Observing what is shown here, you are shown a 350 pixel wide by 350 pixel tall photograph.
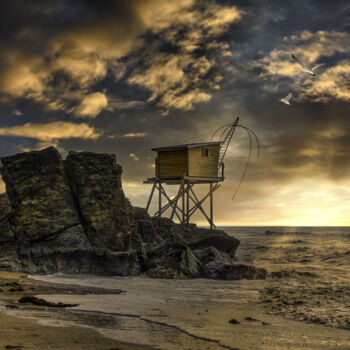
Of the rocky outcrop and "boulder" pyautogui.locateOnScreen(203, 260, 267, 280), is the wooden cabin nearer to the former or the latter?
the rocky outcrop

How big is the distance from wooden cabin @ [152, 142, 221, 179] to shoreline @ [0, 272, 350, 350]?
2003 cm

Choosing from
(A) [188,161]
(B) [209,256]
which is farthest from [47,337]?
(A) [188,161]

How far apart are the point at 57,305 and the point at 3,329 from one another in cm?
223

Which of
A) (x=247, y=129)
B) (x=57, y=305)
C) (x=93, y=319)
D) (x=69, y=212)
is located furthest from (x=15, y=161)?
(x=247, y=129)

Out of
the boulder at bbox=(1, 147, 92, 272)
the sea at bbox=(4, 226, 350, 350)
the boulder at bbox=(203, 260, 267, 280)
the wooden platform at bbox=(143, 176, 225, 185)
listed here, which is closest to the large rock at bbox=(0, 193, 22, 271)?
the boulder at bbox=(1, 147, 92, 272)

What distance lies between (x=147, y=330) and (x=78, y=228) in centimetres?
1022

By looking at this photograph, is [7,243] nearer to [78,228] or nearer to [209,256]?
[78,228]

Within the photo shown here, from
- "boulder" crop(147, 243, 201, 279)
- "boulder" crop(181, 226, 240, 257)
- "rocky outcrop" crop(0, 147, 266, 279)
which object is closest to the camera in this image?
"boulder" crop(147, 243, 201, 279)

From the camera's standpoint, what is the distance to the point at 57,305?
8.26 metres

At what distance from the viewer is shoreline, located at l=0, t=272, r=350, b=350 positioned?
19.0 feet

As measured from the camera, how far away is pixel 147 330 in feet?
22.1

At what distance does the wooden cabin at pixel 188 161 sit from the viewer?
95.7 ft

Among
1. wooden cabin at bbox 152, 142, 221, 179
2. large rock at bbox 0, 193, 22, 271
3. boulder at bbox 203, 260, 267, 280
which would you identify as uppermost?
wooden cabin at bbox 152, 142, 221, 179

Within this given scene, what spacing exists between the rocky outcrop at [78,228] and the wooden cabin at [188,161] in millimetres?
10571
